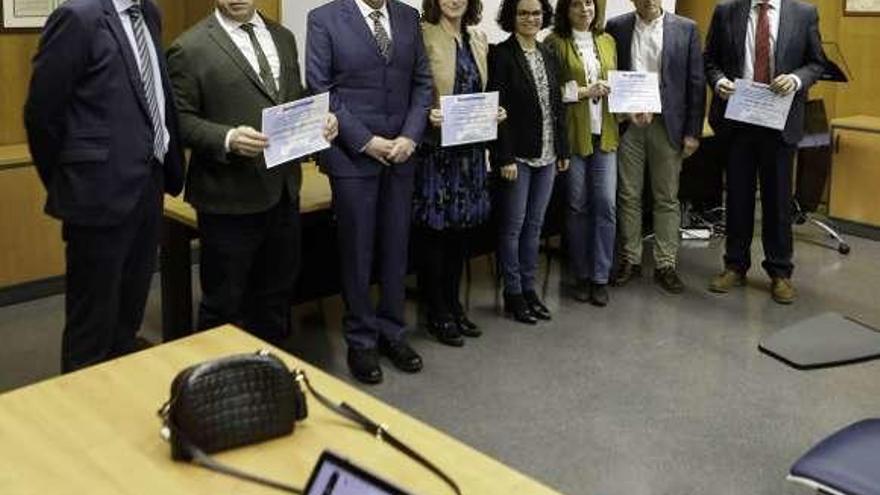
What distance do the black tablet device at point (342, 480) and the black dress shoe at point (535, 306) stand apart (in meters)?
3.03

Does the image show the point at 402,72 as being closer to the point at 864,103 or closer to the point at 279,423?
the point at 279,423

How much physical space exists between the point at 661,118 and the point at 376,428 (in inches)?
127

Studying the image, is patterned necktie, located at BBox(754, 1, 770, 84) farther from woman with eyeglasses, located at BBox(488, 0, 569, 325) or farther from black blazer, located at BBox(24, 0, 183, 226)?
black blazer, located at BBox(24, 0, 183, 226)

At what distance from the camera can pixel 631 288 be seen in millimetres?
4773

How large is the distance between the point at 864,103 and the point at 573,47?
116 inches

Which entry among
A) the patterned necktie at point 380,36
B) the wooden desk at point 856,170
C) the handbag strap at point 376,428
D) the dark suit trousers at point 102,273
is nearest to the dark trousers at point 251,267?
the dark suit trousers at point 102,273

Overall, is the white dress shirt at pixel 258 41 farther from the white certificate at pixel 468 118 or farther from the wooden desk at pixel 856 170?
the wooden desk at pixel 856 170

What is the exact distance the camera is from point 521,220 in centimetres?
409

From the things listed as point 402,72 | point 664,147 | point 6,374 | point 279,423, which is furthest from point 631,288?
point 279,423

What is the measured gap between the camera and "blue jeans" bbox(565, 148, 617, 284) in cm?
434

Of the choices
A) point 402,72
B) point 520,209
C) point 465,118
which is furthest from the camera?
point 520,209

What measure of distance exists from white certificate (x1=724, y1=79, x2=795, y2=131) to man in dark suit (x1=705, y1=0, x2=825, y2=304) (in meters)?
0.04

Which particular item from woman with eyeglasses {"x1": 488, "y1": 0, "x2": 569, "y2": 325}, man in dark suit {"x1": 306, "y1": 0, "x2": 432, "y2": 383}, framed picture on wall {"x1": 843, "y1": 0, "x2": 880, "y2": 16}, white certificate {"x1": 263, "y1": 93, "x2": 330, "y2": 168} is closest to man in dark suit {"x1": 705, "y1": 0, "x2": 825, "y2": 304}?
woman with eyeglasses {"x1": 488, "y1": 0, "x2": 569, "y2": 325}

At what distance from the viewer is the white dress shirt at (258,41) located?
117 inches
